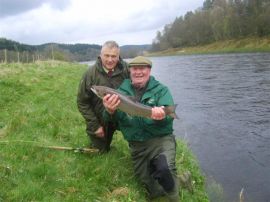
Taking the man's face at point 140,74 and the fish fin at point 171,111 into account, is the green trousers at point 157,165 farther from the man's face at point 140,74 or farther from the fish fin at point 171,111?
the man's face at point 140,74

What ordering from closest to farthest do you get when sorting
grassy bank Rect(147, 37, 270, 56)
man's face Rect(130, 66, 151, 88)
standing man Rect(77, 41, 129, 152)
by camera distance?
man's face Rect(130, 66, 151, 88)
standing man Rect(77, 41, 129, 152)
grassy bank Rect(147, 37, 270, 56)

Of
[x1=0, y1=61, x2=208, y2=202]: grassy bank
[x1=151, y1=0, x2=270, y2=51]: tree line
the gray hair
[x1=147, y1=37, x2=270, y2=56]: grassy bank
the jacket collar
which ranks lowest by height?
[x1=0, y1=61, x2=208, y2=202]: grassy bank

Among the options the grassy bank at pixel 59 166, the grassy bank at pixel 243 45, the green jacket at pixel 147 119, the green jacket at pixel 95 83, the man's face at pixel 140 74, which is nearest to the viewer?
the grassy bank at pixel 59 166

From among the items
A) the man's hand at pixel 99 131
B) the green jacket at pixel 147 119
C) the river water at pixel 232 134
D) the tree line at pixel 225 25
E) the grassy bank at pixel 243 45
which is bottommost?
the river water at pixel 232 134

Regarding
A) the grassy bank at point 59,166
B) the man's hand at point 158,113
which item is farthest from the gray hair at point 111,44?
the grassy bank at point 59,166

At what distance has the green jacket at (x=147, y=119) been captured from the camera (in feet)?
22.1

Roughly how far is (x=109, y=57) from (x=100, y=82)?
545 millimetres

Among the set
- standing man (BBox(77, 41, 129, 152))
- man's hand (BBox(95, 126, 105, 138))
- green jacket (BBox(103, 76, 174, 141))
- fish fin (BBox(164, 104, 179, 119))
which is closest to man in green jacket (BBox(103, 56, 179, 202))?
green jacket (BBox(103, 76, 174, 141))

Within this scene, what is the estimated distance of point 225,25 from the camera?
103125mm

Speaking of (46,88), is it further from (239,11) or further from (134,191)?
(239,11)

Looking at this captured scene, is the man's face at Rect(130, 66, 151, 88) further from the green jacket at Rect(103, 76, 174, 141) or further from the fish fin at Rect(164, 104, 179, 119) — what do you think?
the fish fin at Rect(164, 104, 179, 119)

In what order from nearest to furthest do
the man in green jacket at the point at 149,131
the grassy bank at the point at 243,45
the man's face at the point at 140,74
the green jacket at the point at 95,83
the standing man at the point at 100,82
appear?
the man in green jacket at the point at 149,131
the man's face at the point at 140,74
the standing man at the point at 100,82
the green jacket at the point at 95,83
the grassy bank at the point at 243,45

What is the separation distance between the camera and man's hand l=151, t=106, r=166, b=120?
6.21 m

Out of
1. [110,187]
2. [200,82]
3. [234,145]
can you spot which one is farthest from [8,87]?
[200,82]
